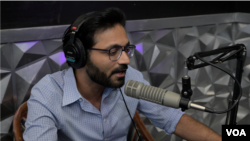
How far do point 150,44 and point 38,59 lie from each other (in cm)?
77

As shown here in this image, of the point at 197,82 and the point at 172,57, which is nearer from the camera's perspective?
the point at 172,57

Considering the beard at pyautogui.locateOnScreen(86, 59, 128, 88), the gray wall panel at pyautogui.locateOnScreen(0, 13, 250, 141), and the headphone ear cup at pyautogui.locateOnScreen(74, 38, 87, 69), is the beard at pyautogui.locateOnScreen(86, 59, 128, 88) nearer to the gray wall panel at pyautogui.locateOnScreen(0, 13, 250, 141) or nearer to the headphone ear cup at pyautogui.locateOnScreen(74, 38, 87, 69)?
the headphone ear cup at pyautogui.locateOnScreen(74, 38, 87, 69)

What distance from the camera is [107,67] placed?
124 centimetres

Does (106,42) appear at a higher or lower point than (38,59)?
higher

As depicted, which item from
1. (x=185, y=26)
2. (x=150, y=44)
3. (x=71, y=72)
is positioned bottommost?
(x=71, y=72)

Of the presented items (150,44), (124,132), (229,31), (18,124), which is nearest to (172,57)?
(150,44)

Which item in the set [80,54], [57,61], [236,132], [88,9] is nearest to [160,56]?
[88,9]

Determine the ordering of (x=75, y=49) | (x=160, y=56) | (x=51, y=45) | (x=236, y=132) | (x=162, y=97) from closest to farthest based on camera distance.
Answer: (x=162, y=97) < (x=236, y=132) < (x=75, y=49) < (x=51, y=45) < (x=160, y=56)

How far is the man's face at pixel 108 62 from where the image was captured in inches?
48.5

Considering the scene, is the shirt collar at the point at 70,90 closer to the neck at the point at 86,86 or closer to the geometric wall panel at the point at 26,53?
the neck at the point at 86,86

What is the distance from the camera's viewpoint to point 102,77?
A: 4.13 ft

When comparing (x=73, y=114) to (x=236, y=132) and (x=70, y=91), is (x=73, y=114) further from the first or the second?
(x=236, y=132)

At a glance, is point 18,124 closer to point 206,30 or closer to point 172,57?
point 172,57

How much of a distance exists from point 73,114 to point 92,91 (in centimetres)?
16
